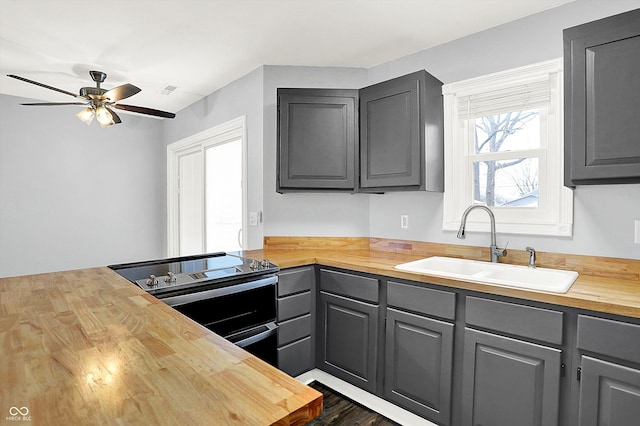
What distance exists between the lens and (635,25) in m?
1.60

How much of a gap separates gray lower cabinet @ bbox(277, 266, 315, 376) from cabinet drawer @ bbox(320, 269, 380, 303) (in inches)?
4.5

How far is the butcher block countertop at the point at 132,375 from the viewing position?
618 millimetres

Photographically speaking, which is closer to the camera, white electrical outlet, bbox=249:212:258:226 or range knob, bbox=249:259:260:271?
range knob, bbox=249:259:260:271

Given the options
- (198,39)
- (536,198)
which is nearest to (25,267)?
(198,39)

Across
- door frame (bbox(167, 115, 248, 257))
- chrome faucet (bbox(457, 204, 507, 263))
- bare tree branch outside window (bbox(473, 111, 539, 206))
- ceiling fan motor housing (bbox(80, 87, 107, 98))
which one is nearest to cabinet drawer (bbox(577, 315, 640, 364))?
chrome faucet (bbox(457, 204, 507, 263))

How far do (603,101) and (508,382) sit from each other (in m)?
1.43

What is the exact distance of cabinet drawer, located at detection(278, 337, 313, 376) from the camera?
91.7 inches

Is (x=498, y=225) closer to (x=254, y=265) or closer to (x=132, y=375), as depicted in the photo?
(x=254, y=265)

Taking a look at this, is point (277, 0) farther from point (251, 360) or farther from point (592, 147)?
point (251, 360)

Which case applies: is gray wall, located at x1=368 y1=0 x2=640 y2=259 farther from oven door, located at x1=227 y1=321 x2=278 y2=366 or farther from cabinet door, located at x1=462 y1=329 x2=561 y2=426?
oven door, located at x1=227 y1=321 x2=278 y2=366

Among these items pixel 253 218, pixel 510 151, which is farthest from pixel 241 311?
pixel 510 151

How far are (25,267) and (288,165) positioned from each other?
336cm

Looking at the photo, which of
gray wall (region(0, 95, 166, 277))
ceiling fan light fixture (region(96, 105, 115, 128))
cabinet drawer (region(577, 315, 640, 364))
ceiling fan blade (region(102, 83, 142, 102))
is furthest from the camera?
gray wall (region(0, 95, 166, 277))

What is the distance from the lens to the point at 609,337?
4.60ft
